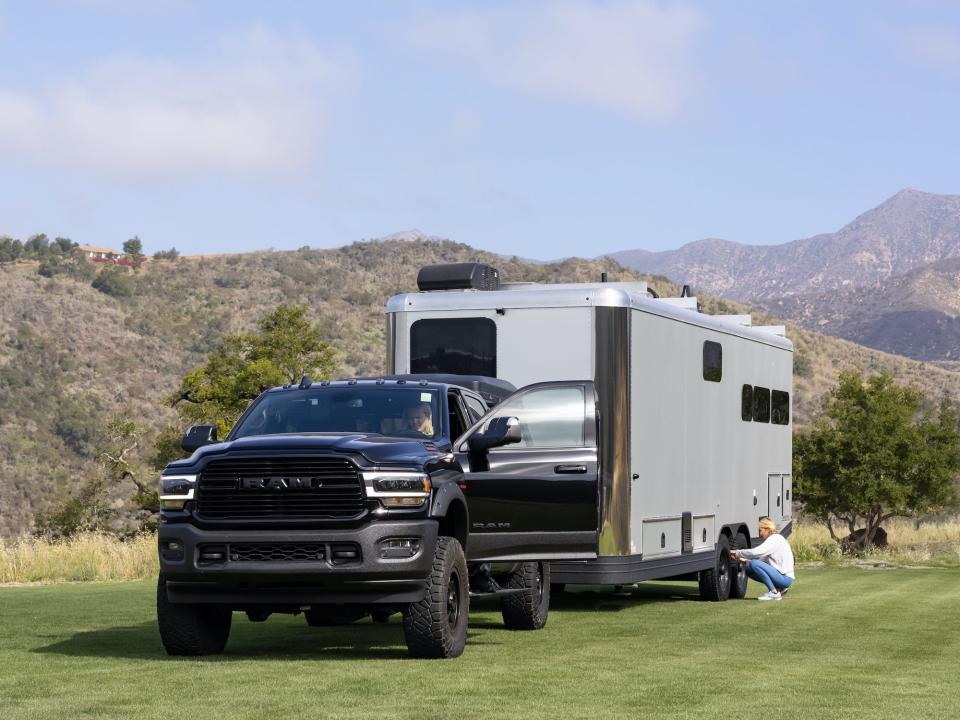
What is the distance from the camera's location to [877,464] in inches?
1342

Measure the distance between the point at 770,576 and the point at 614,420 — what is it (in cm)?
480

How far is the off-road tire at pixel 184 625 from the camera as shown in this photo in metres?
12.4

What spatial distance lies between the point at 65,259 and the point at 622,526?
235ft

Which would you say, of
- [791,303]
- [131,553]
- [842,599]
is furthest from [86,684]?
[791,303]

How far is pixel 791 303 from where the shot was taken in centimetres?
19038

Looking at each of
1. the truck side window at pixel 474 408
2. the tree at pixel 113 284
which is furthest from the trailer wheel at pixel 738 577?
the tree at pixel 113 284

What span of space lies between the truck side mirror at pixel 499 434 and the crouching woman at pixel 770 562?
25.2 feet

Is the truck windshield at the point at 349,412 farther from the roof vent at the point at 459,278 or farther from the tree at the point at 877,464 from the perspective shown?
the tree at the point at 877,464

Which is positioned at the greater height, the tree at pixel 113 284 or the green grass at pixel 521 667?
the tree at pixel 113 284

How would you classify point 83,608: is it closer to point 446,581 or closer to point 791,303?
point 446,581

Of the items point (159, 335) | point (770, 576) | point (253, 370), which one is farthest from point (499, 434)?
point (159, 335)

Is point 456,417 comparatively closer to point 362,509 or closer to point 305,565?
point 362,509

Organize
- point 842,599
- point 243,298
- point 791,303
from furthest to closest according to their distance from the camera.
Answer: point 791,303 < point 243,298 < point 842,599

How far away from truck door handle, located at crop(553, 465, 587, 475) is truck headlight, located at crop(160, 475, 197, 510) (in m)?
3.29
